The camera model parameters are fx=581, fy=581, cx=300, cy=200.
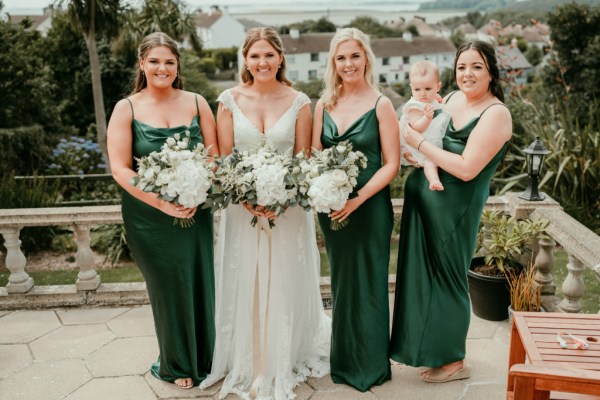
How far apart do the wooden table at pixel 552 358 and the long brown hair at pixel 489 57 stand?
1.26m

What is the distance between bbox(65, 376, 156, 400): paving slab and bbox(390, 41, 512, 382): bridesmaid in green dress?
5.21 ft

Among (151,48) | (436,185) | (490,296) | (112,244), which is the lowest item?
(112,244)

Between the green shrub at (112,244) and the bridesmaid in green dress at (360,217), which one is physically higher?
the bridesmaid in green dress at (360,217)

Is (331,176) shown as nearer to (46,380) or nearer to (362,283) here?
(362,283)

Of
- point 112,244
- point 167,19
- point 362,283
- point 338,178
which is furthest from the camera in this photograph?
point 167,19

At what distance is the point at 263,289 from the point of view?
358 cm

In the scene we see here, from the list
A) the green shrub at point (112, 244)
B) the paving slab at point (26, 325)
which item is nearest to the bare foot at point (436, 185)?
the paving slab at point (26, 325)

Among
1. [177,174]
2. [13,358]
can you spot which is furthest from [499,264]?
[13,358]

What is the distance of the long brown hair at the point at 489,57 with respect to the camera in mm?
3197

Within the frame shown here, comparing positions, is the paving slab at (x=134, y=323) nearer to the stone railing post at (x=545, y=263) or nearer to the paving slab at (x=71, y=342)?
the paving slab at (x=71, y=342)

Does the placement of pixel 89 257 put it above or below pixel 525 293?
above

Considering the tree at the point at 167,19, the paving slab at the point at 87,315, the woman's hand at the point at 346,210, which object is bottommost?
the paving slab at the point at 87,315

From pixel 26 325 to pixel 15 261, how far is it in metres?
0.52

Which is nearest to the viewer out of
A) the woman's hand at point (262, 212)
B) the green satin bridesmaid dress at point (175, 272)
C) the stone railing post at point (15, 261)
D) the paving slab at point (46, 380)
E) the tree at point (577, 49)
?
the woman's hand at point (262, 212)
